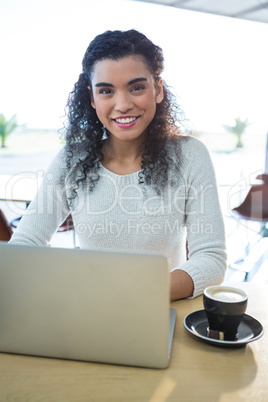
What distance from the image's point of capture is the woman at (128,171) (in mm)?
1361

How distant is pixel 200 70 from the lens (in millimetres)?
5070

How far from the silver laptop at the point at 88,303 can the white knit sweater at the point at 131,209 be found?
629 mm

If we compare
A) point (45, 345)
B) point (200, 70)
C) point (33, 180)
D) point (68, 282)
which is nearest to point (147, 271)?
point (68, 282)

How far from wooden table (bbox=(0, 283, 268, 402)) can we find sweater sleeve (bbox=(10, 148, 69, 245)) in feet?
2.11

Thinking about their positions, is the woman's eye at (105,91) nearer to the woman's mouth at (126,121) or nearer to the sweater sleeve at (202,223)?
the woman's mouth at (126,121)

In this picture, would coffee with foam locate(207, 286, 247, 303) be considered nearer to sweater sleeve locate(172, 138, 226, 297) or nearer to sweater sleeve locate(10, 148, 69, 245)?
sweater sleeve locate(172, 138, 226, 297)

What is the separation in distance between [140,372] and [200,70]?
479cm

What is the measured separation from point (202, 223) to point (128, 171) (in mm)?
355

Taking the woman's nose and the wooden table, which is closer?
the wooden table

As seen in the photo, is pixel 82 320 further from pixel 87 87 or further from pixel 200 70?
pixel 200 70

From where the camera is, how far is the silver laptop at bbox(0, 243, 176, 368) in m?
0.70

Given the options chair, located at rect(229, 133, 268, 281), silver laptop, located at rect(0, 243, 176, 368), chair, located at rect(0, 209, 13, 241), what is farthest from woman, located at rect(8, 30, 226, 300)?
chair, located at rect(229, 133, 268, 281)

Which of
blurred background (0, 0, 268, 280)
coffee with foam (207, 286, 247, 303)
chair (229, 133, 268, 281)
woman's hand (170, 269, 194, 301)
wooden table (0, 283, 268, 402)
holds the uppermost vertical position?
blurred background (0, 0, 268, 280)

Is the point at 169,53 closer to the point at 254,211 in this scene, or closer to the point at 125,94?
the point at 254,211
